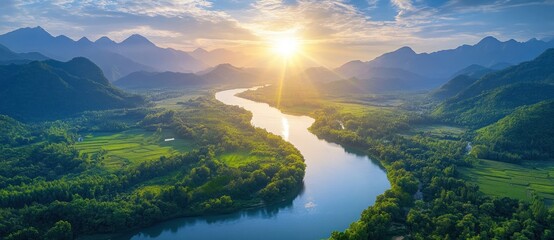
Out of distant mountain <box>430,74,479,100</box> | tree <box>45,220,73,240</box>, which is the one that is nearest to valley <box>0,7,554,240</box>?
tree <box>45,220,73,240</box>

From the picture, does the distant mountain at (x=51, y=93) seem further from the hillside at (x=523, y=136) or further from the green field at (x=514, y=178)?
the hillside at (x=523, y=136)

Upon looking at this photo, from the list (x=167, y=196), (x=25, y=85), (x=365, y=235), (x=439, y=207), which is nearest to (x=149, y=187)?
(x=167, y=196)

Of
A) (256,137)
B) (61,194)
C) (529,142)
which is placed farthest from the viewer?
(256,137)

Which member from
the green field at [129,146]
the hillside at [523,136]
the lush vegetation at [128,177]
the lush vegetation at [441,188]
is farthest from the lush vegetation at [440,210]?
the green field at [129,146]

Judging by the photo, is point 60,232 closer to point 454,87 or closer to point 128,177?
point 128,177

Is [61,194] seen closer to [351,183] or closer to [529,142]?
[351,183]

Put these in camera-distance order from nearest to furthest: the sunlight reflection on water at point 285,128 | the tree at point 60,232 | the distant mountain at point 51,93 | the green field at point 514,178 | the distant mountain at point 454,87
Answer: the tree at point 60,232 → the green field at point 514,178 → the sunlight reflection on water at point 285,128 → the distant mountain at point 51,93 → the distant mountain at point 454,87
